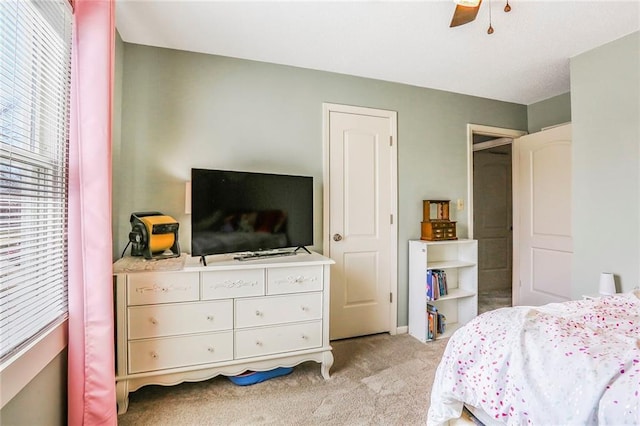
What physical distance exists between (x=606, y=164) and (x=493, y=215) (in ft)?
8.41

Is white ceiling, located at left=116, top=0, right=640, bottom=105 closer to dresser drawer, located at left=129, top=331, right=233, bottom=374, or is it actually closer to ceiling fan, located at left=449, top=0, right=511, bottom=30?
ceiling fan, located at left=449, top=0, right=511, bottom=30

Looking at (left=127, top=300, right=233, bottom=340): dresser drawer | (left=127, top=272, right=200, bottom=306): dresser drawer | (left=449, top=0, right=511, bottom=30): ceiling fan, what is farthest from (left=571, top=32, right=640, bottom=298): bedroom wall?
(left=127, top=272, right=200, bottom=306): dresser drawer

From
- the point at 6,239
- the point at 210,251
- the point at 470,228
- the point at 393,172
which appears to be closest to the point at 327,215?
the point at 393,172

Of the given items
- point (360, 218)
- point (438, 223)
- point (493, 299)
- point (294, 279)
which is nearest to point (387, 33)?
point (360, 218)

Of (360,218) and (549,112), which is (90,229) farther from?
(549,112)

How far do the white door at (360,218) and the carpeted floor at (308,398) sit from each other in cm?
51

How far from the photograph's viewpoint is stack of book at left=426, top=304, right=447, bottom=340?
285cm

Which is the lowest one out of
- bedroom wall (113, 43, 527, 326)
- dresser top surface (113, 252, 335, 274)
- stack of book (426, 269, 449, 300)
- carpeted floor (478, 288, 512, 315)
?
carpeted floor (478, 288, 512, 315)

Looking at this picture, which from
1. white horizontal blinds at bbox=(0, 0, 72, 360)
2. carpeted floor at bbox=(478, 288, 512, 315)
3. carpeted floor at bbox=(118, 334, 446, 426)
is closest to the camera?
white horizontal blinds at bbox=(0, 0, 72, 360)

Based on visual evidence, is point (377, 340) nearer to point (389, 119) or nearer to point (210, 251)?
point (210, 251)

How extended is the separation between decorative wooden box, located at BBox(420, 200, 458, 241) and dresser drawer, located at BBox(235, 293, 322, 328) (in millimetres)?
1418

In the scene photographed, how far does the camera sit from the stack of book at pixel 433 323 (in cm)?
285

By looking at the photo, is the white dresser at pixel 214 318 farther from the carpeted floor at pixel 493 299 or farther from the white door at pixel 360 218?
the carpeted floor at pixel 493 299

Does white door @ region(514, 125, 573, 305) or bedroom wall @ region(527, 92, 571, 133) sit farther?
bedroom wall @ region(527, 92, 571, 133)
